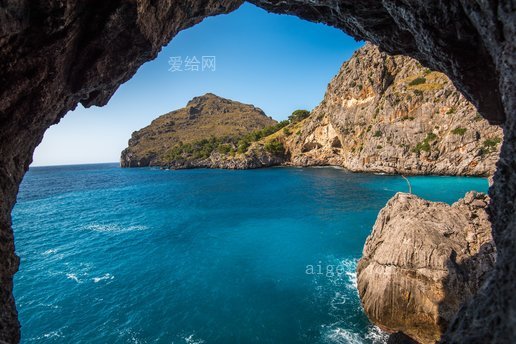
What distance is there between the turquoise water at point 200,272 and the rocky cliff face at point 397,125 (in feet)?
75.0

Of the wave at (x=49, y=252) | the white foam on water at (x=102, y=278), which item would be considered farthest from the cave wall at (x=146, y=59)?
the wave at (x=49, y=252)

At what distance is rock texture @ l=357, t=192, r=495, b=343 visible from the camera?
1584cm

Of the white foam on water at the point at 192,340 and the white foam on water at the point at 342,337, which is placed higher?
the white foam on water at the point at 342,337

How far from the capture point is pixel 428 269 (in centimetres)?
1683

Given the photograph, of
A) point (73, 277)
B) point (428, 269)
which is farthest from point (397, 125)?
point (73, 277)

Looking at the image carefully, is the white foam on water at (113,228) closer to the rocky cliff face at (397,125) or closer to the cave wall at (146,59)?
the cave wall at (146,59)

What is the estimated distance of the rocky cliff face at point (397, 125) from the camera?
71000 millimetres

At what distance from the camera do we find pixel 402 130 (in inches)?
3398

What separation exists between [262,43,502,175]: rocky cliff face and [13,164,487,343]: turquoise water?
22856mm

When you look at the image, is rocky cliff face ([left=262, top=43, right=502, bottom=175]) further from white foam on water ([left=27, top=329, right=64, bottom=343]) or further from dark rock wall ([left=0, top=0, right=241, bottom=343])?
white foam on water ([left=27, top=329, right=64, bottom=343])

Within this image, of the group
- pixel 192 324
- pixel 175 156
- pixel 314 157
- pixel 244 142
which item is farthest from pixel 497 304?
pixel 175 156

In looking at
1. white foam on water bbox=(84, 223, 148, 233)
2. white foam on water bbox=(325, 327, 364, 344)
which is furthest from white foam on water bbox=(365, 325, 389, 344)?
white foam on water bbox=(84, 223, 148, 233)

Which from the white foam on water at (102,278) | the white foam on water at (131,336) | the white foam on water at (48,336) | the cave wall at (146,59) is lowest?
the white foam on water at (48,336)

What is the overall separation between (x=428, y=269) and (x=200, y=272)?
20.3 m
